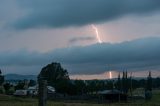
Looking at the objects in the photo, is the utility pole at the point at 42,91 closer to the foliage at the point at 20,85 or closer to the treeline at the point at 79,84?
the treeline at the point at 79,84

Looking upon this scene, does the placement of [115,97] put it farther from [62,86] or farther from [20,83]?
[20,83]

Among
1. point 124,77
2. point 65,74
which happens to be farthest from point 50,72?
point 124,77

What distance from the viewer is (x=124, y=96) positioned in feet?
233

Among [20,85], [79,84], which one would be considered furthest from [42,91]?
[20,85]

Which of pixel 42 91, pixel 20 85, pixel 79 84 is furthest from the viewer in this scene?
pixel 20 85

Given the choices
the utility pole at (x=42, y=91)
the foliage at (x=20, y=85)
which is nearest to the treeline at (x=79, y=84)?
the foliage at (x=20, y=85)

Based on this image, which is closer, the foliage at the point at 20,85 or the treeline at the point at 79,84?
the treeline at the point at 79,84

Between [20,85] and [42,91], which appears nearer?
[42,91]

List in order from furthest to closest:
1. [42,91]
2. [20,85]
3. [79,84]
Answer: [20,85] < [79,84] < [42,91]

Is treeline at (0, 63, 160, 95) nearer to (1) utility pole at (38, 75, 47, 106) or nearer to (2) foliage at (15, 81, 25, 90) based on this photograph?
(2) foliage at (15, 81, 25, 90)

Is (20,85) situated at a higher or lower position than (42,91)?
higher

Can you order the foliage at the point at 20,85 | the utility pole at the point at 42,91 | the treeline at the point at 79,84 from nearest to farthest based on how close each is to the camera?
1. the utility pole at the point at 42,91
2. the treeline at the point at 79,84
3. the foliage at the point at 20,85

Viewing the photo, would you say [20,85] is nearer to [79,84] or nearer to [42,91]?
[79,84]

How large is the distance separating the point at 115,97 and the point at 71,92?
27.0 meters
